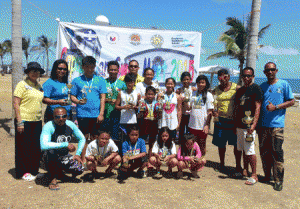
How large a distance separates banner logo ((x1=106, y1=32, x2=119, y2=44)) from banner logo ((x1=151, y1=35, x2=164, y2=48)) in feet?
3.39

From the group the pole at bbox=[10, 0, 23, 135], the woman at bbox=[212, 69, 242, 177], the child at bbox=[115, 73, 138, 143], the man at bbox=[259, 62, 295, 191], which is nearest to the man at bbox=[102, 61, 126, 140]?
the child at bbox=[115, 73, 138, 143]

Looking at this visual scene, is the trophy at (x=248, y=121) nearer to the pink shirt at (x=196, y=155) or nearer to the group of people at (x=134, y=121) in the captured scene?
the group of people at (x=134, y=121)

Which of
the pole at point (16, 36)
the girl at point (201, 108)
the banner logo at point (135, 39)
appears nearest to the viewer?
the girl at point (201, 108)

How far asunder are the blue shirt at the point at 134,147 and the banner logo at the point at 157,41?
349 centimetres

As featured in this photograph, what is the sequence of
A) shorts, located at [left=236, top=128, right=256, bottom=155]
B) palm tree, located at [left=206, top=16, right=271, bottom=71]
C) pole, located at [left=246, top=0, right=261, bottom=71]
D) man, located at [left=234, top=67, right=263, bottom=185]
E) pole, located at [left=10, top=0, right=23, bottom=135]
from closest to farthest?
man, located at [left=234, top=67, right=263, bottom=185] → shorts, located at [left=236, top=128, right=256, bottom=155] → pole, located at [left=246, top=0, right=261, bottom=71] → pole, located at [left=10, top=0, right=23, bottom=135] → palm tree, located at [left=206, top=16, right=271, bottom=71]

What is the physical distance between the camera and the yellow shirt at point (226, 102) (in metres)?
4.30

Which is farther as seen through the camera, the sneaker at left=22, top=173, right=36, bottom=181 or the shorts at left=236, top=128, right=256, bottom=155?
the shorts at left=236, top=128, right=256, bottom=155

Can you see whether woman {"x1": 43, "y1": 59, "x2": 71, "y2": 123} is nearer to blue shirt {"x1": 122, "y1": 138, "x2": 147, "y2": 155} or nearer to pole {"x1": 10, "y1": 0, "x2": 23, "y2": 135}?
blue shirt {"x1": 122, "y1": 138, "x2": 147, "y2": 155}

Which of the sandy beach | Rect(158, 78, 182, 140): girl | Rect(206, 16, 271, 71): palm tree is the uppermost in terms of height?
Rect(206, 16, 271, 71): palm tree

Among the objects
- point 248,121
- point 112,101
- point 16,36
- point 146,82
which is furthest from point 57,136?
point 16,36

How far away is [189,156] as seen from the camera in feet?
13.5

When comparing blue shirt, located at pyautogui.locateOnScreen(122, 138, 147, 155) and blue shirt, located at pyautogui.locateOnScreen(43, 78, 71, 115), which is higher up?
blue shirt, located at pyautogui.locateOnScreen(43, 78, 71, 115)

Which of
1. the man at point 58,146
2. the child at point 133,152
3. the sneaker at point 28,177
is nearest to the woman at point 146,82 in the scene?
the child at point 133,152

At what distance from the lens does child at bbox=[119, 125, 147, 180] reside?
4000 millimetres
